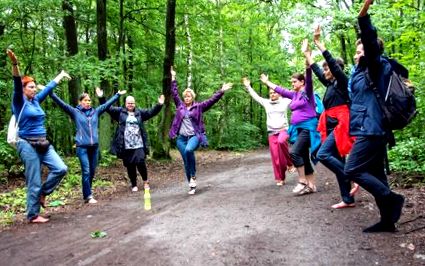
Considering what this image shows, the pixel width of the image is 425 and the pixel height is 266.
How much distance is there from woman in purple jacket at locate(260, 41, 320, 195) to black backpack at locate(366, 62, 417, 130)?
9.83 feet

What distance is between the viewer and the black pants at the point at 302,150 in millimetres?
7965

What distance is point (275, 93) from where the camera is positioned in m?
9.52

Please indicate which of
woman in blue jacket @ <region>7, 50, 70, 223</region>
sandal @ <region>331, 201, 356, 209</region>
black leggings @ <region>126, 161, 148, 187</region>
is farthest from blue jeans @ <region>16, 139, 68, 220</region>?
sandal @ <region>331, 201, 356, 209</region>

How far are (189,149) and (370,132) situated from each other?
187 inches

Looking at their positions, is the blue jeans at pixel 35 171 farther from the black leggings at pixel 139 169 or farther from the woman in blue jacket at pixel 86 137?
the black leggings at pixel 139 169

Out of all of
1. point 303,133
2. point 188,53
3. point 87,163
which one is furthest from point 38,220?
point 188,53

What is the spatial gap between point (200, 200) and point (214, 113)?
17.4 m

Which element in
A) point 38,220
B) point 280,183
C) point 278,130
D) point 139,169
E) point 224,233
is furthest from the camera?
point 139,169

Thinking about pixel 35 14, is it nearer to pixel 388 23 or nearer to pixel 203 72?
pixel 388 23

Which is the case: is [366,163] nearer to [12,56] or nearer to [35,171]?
[35,171]

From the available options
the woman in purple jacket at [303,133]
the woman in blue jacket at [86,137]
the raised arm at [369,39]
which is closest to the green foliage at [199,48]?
the woman in purple jacket at [303,133]

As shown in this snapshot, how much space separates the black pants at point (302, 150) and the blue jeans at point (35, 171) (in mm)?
4203

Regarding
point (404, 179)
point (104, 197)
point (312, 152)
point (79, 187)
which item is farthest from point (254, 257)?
point (79, 187)

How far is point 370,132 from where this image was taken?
4.97 metres
